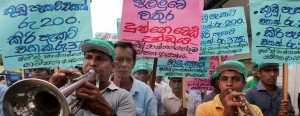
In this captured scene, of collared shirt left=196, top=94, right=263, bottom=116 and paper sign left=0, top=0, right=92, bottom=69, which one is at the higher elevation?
paper sign left=0, top=0, right=92, bottom=69

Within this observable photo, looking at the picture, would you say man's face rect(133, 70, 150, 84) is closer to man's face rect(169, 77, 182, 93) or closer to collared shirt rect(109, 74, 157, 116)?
man's face rect(169, 77, 182, 93)

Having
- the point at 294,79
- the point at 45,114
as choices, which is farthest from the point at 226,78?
the point at 294,79

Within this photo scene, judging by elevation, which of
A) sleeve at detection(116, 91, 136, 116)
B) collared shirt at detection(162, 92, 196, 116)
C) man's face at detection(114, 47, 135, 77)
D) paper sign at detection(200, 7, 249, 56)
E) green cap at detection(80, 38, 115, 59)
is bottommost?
collared shirt at detection(162, 92, 196, 116)

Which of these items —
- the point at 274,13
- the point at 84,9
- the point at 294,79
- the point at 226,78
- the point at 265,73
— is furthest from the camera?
the point at 294,79

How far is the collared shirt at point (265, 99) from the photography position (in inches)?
171

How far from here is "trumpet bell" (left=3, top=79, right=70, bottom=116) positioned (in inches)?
73.5

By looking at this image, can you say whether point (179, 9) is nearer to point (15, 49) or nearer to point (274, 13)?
point (274, 13)

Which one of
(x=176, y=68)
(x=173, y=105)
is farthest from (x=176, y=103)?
(x=176, y=68)

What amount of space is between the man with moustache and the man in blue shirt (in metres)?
1.06

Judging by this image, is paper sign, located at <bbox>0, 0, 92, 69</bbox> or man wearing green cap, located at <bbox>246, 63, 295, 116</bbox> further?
man wearing green cap, located at <bbox>246, 63, 295, 116</bbox>

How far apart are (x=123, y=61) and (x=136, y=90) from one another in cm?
33

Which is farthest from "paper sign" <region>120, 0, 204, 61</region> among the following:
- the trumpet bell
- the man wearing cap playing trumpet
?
the trumpet bell

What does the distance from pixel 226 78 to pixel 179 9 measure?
1.14m

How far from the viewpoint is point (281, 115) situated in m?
3.87
